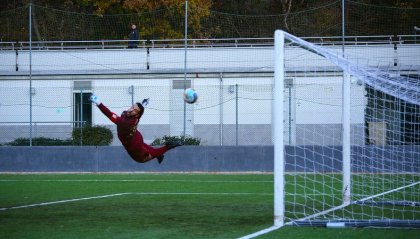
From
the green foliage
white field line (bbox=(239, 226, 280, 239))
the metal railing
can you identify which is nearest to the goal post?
white field line (bbox=(239, 226, 280, 239))

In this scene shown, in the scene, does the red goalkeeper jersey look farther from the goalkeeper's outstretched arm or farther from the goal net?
the goal net

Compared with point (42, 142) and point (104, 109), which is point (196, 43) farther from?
point (104, 109)

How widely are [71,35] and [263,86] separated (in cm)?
965

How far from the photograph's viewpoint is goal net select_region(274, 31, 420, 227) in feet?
43.7

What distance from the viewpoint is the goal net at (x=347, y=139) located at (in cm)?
1330

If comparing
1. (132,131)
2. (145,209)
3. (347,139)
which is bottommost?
(145,209)

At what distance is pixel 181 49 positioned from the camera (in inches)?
1372

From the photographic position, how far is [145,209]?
1548 cm

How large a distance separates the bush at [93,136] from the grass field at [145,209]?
13.7 feet

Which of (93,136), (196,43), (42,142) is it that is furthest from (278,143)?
(196,43)

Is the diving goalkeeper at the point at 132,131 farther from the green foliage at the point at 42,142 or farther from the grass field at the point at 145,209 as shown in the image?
Answer: the green foliage at the point at 42,142

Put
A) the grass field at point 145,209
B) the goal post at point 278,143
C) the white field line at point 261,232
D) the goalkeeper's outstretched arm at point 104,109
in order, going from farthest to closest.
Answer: the goalkeeper's outstretched arm at point 104,109, the goal post at point 278,143, the grass field at point 145,209, the white field line at point 261,232

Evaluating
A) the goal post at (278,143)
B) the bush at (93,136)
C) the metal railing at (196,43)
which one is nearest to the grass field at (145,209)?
the goal post at (278,143)

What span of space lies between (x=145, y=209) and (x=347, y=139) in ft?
14.4
